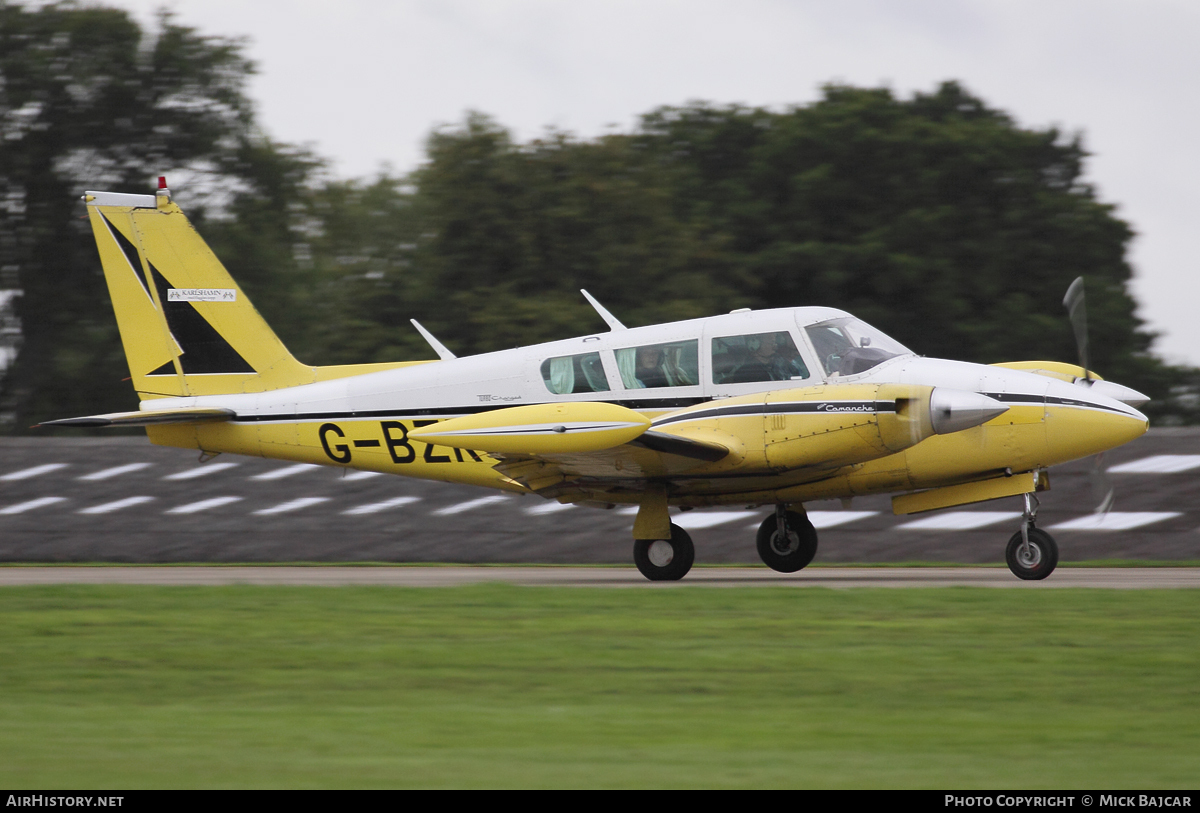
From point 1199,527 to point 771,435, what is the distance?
6119mm

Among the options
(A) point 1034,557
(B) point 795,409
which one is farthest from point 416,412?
(A) point 1034,557

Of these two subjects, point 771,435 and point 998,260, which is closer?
point 771,435

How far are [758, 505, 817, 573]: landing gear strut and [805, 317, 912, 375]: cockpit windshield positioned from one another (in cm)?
221

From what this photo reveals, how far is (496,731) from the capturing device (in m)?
6.57

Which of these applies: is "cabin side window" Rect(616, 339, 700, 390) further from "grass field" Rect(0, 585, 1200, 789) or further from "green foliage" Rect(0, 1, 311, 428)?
"green foliage" Rect(0, 1, 311, 428)

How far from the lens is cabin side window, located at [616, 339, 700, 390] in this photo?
1370cm

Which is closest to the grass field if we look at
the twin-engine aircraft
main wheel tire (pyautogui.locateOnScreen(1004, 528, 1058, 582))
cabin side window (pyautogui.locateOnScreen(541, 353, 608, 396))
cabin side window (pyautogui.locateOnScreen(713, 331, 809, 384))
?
main wheel tire (pyautogui.locateOnScreen(1004, 528, 1058, 582))

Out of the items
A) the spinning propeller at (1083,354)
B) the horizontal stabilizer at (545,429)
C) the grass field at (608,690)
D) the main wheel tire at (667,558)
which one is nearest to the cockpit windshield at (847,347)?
the spinning propeller at (1083,354)

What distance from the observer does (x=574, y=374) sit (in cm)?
1408

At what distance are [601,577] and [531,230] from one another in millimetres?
19225

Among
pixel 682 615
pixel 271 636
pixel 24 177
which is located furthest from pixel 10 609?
pixel 24 177

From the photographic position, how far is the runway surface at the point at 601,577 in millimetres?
12961

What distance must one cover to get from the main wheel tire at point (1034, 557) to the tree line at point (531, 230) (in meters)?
17.7

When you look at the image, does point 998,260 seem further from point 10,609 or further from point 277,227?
point 10,609
